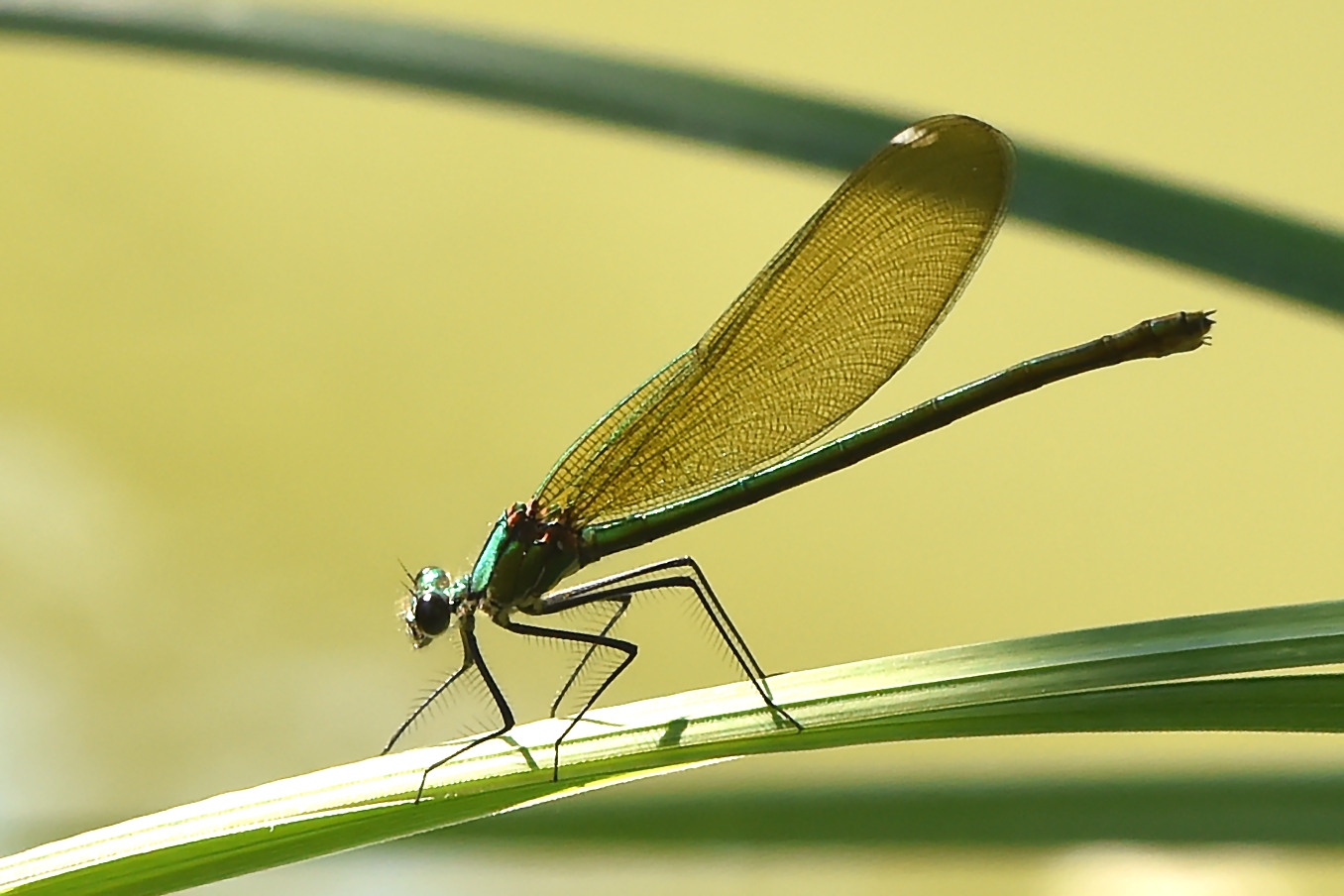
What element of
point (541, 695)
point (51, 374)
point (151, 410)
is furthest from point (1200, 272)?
A: point (51, 374)

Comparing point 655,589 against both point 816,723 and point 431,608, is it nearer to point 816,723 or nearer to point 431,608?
point 431,608

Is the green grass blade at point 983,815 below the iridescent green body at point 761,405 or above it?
below

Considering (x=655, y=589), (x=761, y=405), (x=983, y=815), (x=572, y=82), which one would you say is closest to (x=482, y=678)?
(x=655, y=589)

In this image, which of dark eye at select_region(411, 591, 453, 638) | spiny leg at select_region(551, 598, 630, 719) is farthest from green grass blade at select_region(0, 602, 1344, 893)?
dark eye at select_region(411, 591, 453, 638)

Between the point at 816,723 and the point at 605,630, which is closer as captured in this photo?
the point at 816,723

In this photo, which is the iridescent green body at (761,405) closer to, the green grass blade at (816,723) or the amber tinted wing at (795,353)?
the amber tinted wing at (795,353)

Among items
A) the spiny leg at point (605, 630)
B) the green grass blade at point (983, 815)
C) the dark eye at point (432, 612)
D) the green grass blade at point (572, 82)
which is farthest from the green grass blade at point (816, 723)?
the dark eye at point (432, 612)

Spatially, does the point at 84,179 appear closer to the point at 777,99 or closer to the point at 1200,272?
the point at 777,99
